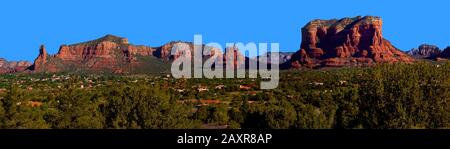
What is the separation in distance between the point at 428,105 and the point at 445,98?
1.46m

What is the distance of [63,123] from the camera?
45781 millimetres

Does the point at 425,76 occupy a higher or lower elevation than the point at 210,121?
higher

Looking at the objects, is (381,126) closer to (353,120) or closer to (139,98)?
(353,120)
